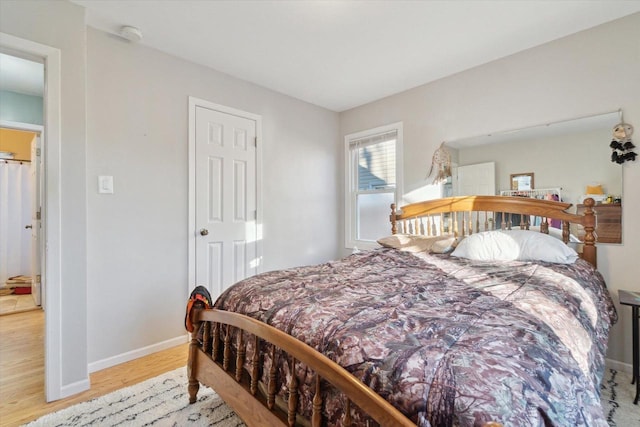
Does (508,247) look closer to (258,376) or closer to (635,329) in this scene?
(635,329)

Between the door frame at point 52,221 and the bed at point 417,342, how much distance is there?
2.95 ft

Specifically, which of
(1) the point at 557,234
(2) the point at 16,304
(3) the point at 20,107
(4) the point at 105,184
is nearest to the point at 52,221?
(4) the point at 105,184

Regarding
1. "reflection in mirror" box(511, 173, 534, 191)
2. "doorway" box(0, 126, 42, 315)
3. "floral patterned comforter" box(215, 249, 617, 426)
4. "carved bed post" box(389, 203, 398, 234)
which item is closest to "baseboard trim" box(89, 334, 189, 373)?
"floral patterned comforter" box(215, 249, 617, 426)

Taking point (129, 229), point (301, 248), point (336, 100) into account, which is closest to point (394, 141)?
point (336, 100)

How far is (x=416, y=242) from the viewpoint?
2.64m

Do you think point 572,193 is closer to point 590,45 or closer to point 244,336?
point 590,45

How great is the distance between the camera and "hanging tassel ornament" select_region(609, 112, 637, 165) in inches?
80.6

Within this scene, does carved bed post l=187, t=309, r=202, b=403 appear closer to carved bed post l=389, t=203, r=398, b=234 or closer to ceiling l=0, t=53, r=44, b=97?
carved bed post l=389, t=203, r=398, b=234

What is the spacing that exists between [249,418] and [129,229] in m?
1.79

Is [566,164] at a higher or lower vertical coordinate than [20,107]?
lower

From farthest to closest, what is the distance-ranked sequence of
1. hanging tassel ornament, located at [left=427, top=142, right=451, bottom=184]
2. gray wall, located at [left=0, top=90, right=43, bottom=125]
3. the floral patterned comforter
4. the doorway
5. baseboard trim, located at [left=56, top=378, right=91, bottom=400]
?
the doorway, gray wall, located at [left=0, top=90, right=43, bottom=125], hanging tassel ornament, located at [left=427, top=142, right=451, bottom=184], baseboard trim, located at [left=56, top=378, right=91, bottom=400], the floral patterned comforter

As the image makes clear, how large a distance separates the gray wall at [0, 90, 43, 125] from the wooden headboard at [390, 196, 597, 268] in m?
4.25

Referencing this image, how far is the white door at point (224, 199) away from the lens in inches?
108

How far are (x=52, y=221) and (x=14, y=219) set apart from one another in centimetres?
348
